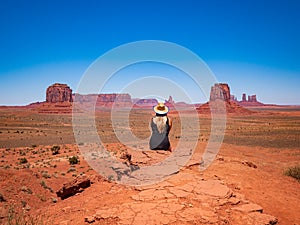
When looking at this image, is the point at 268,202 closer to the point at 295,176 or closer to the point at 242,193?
the point at 242,193

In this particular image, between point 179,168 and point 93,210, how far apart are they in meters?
3.25

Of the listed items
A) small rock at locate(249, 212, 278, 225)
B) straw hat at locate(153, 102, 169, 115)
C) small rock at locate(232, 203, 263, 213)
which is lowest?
small rock at locate(249, 212, 278, 225)

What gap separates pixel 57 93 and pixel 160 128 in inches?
5005

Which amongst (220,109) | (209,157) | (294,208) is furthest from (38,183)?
(220,109)

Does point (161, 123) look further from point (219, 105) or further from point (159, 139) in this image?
point (219, 105)

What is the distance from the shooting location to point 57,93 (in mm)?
128125

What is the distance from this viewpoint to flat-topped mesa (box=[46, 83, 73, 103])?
12769cm

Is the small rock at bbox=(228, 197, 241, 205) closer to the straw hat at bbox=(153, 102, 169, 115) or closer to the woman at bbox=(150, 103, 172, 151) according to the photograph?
the woman at bbox=(150, 103, 172, 151)

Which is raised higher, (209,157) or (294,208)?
(209,157)

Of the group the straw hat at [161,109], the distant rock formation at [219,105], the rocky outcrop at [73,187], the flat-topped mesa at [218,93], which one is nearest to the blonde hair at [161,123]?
the straw hat at [161,109]

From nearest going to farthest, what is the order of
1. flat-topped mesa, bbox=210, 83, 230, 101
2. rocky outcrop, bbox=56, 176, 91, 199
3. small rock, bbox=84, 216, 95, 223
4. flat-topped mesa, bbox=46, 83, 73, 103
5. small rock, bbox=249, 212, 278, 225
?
1. small rock, bbox=249, 212, 278, 225
2. small rock, bbox=84, 216, 95, 223
3. rocky outcrop, bbox=56, 176, 91, 199
4. flat-topped mesa, bbox=210, 83, 230, 101
5. flat-topped mesa, bbox=46, 83, 73, 103

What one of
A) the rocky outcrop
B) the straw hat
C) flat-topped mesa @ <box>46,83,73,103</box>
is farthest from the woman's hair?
flat-topped mesa @ <box>46,83,73,103</box>

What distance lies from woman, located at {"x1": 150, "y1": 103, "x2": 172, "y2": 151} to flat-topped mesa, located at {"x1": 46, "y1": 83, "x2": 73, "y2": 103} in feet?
412

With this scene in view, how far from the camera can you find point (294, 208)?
21.8 ft
